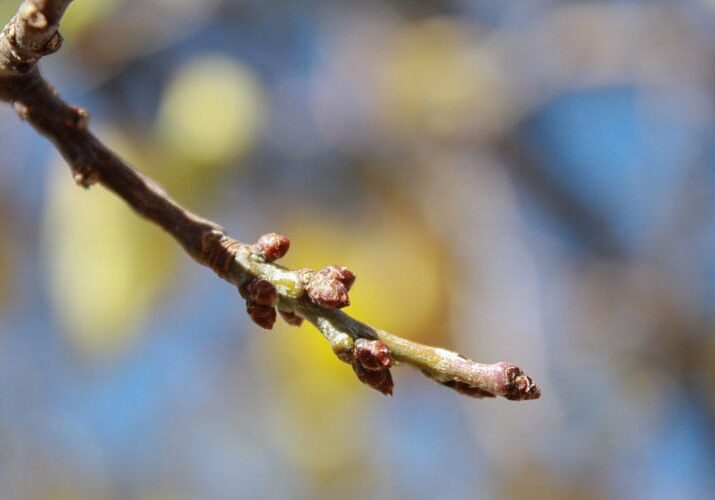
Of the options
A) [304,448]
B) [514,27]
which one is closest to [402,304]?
[304,448]

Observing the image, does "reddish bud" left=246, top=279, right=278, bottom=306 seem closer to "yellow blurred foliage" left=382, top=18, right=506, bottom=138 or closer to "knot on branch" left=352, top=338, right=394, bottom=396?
"knot on branch" left=352, top=338, right=394, bottom=396

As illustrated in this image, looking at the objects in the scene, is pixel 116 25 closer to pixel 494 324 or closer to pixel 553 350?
pixel 494 324

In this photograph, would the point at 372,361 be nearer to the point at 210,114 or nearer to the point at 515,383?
the point at 515,383

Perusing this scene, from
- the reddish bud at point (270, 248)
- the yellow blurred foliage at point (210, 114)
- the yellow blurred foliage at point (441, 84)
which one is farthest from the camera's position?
the yellow blurred foliage at point (441, 84)

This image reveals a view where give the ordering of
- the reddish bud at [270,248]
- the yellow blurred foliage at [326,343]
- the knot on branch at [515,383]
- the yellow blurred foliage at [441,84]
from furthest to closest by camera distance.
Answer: the yellow blurred foliage at [441,84] < the yellow blurred foliage at [326,343] < the reddish bud at [270,248] < the knot on branch at [515,383]

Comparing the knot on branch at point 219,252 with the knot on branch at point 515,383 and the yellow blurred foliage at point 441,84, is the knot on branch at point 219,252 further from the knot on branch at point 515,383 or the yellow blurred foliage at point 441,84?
the yellow blurred foliage at point 441,84

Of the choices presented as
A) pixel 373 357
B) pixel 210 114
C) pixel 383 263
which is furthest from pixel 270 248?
pixel 383 263

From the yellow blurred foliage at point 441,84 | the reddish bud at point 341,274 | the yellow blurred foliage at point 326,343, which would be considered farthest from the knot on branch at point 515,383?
the yellow blurred foliage at point 441,84

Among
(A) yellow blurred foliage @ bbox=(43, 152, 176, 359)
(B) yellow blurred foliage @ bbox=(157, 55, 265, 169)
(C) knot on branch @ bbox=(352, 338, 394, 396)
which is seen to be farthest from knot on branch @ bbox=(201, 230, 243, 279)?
(B) yellow blurred foliage @ bbox=(157, 55, 265, 169)
